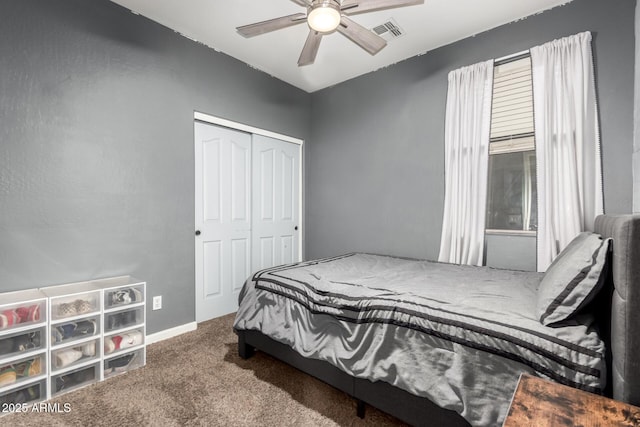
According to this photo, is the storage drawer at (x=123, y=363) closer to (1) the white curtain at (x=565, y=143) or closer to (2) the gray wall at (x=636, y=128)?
(1) the white curtain at (x=565, y=143)

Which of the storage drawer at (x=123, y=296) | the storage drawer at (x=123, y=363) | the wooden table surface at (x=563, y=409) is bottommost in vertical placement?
the storage drawer at (x=123, y=363)

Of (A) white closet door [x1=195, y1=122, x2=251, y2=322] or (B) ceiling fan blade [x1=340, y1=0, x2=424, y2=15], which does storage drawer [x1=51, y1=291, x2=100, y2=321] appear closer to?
(A) white closet door [x1=195, y1=122, x2=251, y2=322]

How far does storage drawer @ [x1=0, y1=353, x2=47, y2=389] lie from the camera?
1615 millimetres

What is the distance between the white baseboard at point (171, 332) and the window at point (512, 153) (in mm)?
2939

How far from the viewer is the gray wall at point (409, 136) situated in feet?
6.96

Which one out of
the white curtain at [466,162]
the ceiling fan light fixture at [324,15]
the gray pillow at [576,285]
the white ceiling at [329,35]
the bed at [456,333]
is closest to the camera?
the bed at [456,333]

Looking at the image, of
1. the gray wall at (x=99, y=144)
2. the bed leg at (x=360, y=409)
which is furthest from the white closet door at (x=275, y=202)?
the bed leg at (x=360, y=409)

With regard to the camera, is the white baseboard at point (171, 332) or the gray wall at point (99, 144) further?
the white baseboard at point (171, 332)

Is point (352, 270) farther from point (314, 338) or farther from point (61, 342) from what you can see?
point (61, 342)

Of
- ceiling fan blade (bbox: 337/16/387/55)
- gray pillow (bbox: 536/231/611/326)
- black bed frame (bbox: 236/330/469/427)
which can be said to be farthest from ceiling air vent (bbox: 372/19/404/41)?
black bed frame (bbox: 236/330/469/427)

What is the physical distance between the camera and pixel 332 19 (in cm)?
175

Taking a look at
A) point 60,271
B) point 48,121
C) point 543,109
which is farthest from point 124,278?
point 543,109

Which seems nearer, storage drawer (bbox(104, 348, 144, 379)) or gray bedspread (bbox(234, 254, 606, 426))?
gray bedspread (bbox(234, 254, 606, 426))

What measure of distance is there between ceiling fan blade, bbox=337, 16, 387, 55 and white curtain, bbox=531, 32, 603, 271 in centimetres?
138
